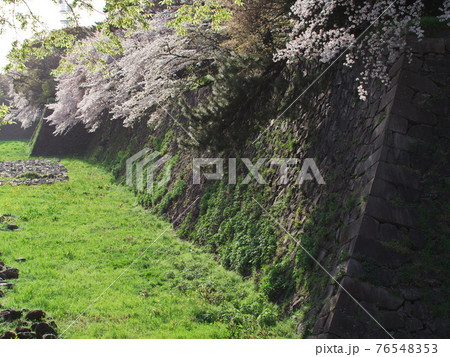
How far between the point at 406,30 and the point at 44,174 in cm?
1939

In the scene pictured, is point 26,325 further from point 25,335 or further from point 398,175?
point 398,175

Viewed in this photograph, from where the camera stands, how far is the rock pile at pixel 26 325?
5.44m

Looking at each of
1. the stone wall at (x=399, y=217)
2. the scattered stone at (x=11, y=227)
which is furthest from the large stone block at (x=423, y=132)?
the scattered stone at (x=11, y=227)

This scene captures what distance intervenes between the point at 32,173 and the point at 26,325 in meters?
16.8

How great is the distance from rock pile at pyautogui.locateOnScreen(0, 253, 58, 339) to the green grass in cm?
28

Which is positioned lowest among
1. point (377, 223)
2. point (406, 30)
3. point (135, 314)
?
point (135, 314)

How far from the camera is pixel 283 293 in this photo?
6.88 m

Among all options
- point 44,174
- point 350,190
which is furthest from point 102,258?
point 44,174

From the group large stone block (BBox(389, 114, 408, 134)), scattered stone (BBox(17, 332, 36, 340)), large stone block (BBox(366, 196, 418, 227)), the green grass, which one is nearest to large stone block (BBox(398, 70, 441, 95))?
large stone block (BBox(389, 114, 408, 134))

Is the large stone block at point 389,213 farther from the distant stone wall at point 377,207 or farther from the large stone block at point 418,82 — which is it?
the large stone block at point 418,82

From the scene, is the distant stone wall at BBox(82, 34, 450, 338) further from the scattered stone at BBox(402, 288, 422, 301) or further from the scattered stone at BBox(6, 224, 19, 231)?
the scattered stone at BBox(6, 224, 19, 231)

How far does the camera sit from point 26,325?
19.4 feet
